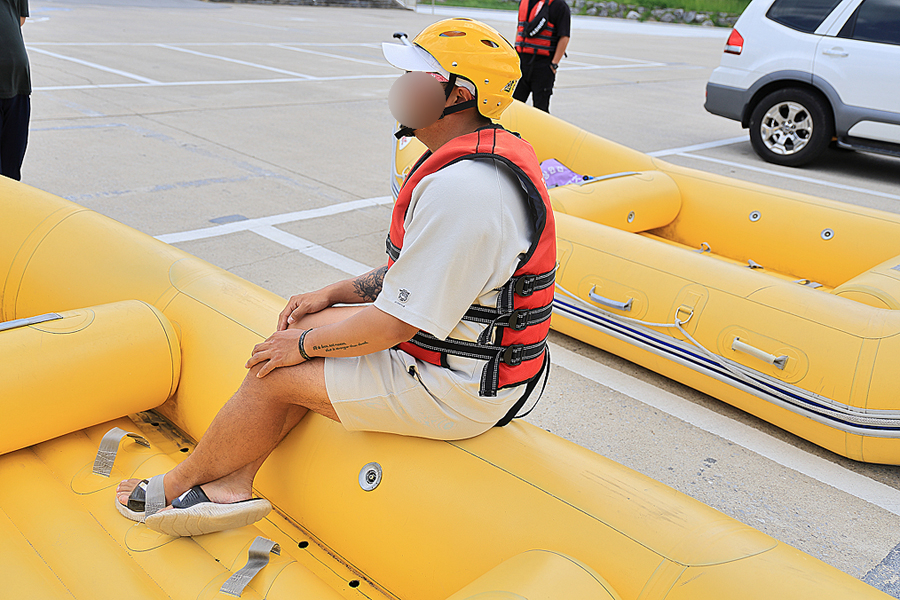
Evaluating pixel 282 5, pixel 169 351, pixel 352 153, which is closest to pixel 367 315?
pixel 169 351

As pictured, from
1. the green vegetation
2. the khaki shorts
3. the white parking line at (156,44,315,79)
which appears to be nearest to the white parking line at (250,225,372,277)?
the khaki shorts

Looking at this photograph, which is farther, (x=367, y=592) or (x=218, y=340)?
(x=218, y=340)

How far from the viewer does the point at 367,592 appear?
198 cm

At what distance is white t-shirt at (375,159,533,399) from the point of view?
1.61 metres

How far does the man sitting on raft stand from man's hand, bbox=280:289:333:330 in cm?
1

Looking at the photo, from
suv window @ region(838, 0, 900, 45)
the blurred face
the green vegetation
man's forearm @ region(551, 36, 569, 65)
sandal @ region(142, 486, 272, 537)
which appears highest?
the green vegetation

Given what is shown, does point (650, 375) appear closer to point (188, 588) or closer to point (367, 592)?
point (367, 592)

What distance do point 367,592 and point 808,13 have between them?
7.76 m

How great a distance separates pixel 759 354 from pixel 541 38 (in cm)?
515

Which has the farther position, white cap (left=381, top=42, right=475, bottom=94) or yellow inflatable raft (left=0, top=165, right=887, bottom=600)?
white cap (left=381, top=42, right=475, bottom=94)

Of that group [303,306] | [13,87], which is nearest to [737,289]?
[303,306]

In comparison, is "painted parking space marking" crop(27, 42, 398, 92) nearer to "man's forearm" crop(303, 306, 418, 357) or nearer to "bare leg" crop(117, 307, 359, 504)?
"bare leg" crop(117, 307, 359, 504)

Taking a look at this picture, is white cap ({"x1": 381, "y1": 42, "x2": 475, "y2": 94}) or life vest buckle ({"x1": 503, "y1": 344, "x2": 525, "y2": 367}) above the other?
white cap ({"x1": 381, "y1": 42, "x2": 475, "y2": 94})

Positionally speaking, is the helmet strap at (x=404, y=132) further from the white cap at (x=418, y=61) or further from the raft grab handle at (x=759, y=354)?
the raft grab handle at (x=759, y=354)
